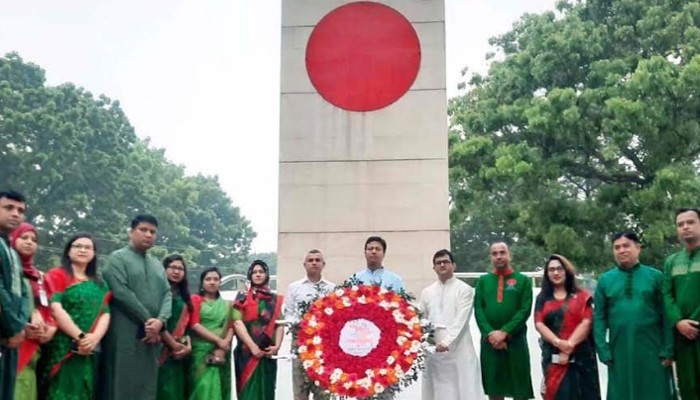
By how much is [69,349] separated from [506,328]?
2.74 metres

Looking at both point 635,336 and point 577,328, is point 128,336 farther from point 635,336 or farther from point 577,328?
point 635,336

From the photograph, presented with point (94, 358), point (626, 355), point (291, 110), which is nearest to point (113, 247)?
point (291, 110)

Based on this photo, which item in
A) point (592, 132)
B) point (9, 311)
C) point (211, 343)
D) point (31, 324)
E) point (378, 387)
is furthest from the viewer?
point (592, 132)

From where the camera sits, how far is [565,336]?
15.3 feet

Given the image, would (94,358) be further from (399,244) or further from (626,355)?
(399,244)

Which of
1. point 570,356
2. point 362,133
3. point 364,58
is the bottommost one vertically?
point 570,356

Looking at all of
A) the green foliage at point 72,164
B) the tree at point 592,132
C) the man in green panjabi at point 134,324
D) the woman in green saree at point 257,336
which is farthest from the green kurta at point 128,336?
the green foliage at point 72,164

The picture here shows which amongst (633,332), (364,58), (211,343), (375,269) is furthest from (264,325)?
(364,58)

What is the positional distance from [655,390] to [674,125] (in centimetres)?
715

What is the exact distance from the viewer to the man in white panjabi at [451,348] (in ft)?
16.7

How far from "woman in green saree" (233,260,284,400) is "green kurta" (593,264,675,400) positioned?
2168 millimetres

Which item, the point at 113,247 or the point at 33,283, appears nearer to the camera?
the point at 33,283

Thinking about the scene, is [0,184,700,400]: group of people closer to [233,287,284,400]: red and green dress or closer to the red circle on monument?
[233,287,284,400]: red and green dress

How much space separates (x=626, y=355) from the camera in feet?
14.5
